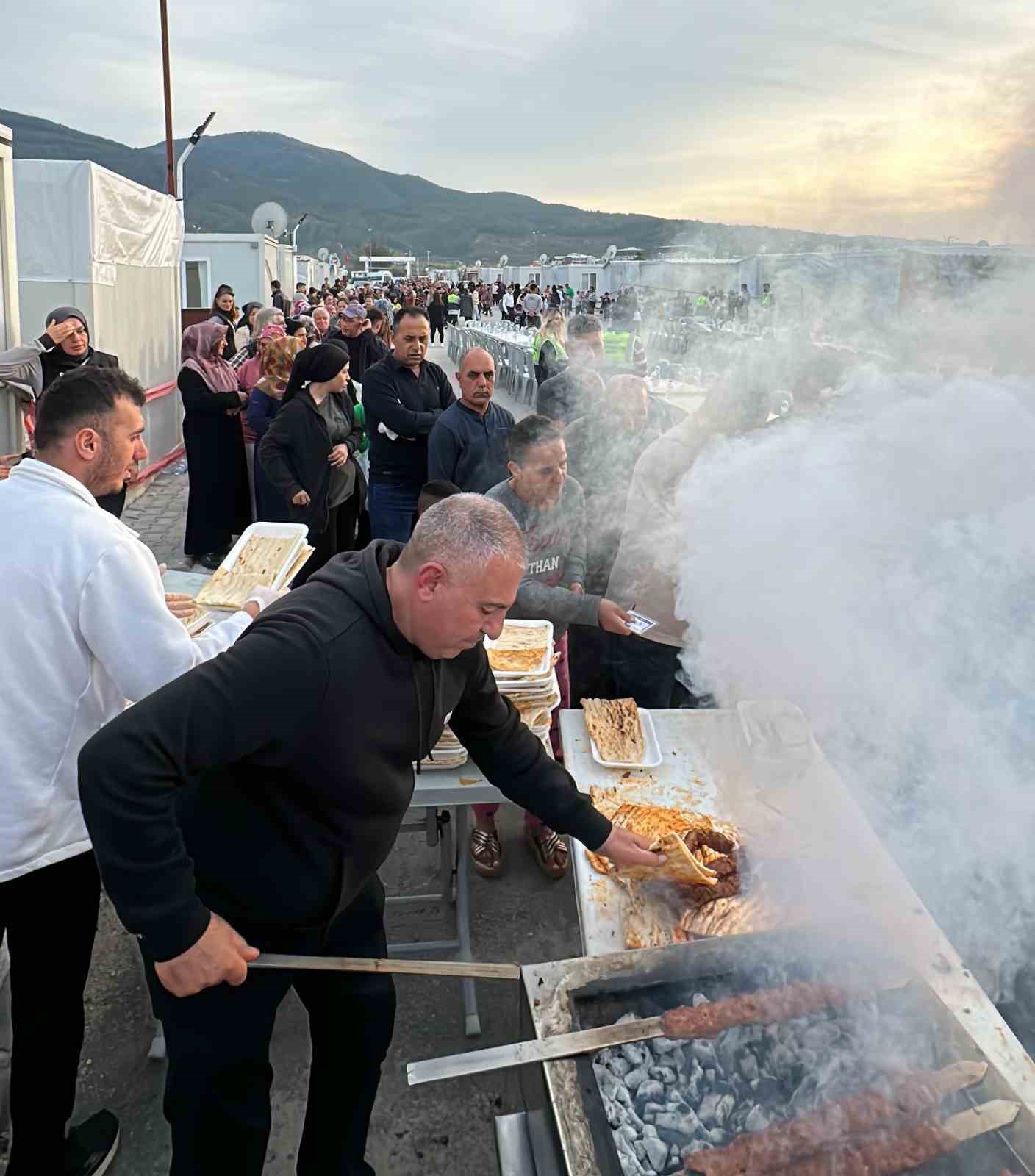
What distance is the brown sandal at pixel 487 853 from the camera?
383 cm

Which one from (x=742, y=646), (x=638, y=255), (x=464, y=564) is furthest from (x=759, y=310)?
(x=638, y=255)

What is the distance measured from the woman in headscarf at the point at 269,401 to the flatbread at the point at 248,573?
6.20 feet

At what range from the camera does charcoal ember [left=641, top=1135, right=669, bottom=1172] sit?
1829 millimetres

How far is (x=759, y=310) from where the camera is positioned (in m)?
5.72

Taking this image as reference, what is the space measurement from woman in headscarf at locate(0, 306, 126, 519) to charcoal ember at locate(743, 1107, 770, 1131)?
5220mm

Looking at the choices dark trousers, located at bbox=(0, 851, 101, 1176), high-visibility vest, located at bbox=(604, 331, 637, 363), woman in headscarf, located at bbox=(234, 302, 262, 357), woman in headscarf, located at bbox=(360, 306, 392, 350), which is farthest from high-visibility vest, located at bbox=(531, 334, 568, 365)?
dark trousers, located at bbox=(0, 851, 101, 1176)

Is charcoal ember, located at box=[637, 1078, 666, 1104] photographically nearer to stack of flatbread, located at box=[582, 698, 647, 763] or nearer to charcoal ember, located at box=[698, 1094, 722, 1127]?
charcoal ember, located at box=[698, 1094, 722, 1127]

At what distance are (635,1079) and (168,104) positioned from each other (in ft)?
66.0

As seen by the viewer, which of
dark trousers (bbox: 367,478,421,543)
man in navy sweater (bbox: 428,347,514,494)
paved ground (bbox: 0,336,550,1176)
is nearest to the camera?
paved ground (bbox: 0,336,550,1176)

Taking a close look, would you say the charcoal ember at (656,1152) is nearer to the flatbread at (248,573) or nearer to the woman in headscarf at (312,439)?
the flatbread at (248,573)

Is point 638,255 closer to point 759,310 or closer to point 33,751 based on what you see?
Result: point 759,310

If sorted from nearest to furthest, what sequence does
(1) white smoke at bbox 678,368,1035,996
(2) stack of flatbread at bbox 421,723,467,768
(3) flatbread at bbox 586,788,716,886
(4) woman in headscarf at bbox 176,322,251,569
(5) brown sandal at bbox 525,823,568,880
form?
1. (1) white smoke at bbox 678,368,1035,996
2. (3) flatbread at bbox 586,788,716,886
3. (2) stack of flatbread at bbox 421,723,467,768
4. (5) brown sandal at bbox 525,823,568,880
5. (4) woman in headscarf at bbox 176,322,251,569

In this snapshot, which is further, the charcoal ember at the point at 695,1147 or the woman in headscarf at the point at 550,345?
the woman in headscarf at the point at 550,345

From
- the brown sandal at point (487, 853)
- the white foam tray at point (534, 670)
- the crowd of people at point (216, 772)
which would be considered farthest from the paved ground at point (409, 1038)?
the white foam tray at point (534, 670)
